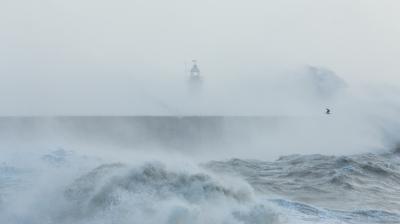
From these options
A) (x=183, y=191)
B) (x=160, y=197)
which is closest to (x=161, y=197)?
(x=160, y=197)

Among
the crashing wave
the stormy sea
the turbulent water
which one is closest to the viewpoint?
the crashing wave

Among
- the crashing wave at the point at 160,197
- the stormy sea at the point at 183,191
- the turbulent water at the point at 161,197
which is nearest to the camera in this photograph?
the crashing wave at the point at 160,197

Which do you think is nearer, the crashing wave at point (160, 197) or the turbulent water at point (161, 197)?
the crashing wave at point (160, 197)

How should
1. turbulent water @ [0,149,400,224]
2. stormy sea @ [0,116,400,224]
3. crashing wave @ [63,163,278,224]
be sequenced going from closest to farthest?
crashing wave @ [63,163,278,224] → turbulent water @ [0,149,400,224] → stormy sea @ [0,116,400,224]

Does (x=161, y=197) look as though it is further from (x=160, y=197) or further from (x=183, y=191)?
(x=183, y=191)

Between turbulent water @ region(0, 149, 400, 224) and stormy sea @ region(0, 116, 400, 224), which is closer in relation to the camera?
turbulent water @ region(0, 149, 400, 224)

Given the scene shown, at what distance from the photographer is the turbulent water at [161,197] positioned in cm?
1288

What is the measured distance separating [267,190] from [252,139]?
21975 millimetres

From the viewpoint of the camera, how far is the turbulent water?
12875 mm

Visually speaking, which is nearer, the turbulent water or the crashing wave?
the crashing wave

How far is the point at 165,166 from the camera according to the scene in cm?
1512

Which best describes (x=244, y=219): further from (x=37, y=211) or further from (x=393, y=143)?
(x=393, y=143)

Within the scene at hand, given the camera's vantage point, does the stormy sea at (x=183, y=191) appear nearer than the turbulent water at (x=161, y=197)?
No

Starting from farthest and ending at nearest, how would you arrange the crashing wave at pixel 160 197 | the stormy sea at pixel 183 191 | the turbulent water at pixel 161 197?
the stormy sea at pixel 183 191, the turbulent water at pixel 161 197, the crashing wave at pixel 160 197
